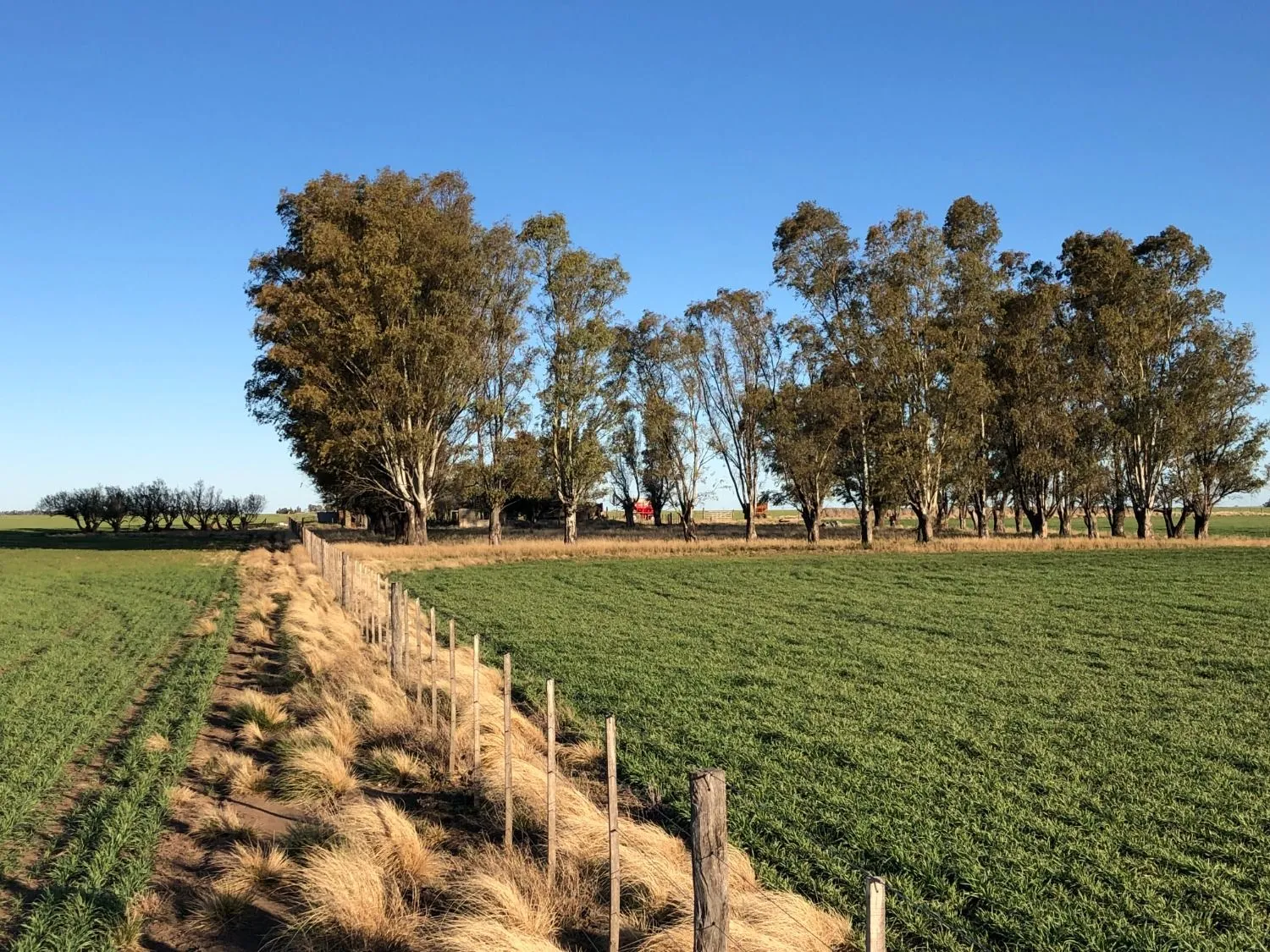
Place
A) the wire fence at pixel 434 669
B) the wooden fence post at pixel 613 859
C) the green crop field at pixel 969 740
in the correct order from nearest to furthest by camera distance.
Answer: the wire fence at pixel 434 669
the wooden fence post at pixel 613 859
the green crop field at pixel 969 740

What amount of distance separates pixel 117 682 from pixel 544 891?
11076 millimetres

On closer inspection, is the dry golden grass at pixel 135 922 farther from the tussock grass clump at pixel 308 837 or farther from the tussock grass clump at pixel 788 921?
the tussock grass clump at pixel 788 921

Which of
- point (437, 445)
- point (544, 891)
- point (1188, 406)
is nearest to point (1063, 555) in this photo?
point (1188, 406)

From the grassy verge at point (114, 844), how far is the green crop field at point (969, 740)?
4251mm

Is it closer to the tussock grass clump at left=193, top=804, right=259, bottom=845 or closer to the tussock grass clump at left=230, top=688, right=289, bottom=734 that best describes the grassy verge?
the tussock grass clump at left=193, top=804, right=259, bottom=845

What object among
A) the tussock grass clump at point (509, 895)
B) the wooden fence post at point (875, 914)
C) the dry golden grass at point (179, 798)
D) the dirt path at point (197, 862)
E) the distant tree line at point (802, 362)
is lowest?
the dirt path at point (197, 862)

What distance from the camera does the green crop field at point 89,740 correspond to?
625 centimetres

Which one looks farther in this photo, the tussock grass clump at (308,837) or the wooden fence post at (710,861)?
the tussock grass clump at (308,837)

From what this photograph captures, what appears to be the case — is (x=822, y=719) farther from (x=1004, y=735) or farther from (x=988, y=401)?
(x=988, y=401)

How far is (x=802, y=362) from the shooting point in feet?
153

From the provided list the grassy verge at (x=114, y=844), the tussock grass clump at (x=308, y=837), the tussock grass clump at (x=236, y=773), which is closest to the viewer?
the grassy verge at (x=114, y=844)

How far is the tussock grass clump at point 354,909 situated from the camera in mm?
5605

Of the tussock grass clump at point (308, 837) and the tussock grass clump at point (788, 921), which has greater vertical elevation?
the tussock grass clump at point (788, 921)

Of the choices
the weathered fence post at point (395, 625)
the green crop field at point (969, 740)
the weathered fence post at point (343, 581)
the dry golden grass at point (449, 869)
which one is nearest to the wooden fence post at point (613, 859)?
the dry golden grass at point (449, 869)
